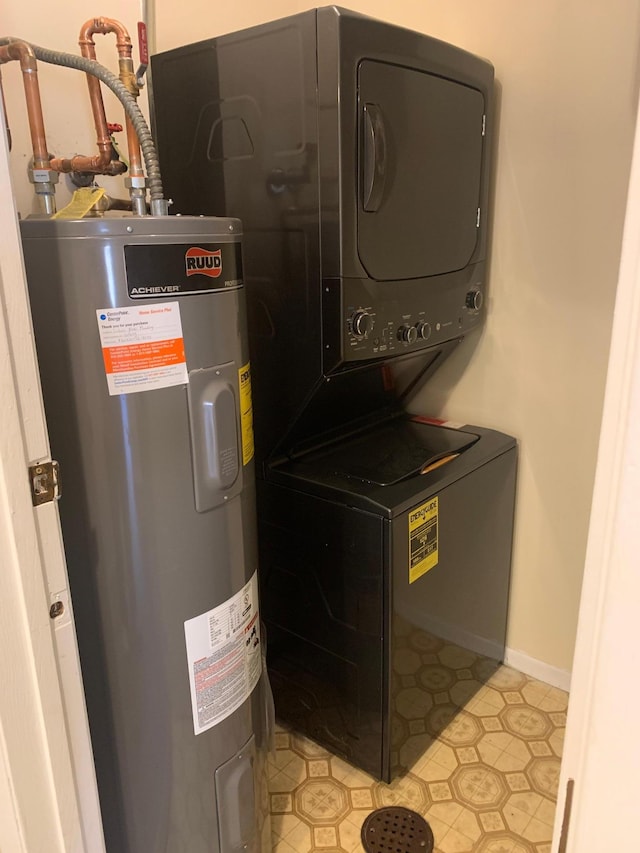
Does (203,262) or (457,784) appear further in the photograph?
(457,784)

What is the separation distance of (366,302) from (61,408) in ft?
2.10

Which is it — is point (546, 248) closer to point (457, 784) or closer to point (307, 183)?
point (307, 183)

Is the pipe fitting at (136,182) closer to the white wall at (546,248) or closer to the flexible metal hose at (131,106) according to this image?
the flexible metal hose at (131,106)

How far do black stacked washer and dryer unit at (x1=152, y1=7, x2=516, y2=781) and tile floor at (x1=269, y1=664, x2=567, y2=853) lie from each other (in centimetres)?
5

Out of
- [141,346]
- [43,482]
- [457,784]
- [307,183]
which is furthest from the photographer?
[457,784]

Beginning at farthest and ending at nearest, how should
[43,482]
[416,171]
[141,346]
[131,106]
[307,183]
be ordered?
[416,171] < [307,183] < [131,106] < [141,346] < [43,482]

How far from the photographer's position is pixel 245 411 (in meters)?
1.11

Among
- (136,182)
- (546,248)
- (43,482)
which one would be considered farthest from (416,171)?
(43,482)

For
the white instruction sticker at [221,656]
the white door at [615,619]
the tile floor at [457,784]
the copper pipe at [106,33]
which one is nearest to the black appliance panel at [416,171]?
the copper pipe at [106,33]

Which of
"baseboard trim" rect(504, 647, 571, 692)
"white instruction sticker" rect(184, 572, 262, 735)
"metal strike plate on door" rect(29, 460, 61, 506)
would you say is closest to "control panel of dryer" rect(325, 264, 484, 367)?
"white instruction sticker" rect(184, 572, 262, 735)

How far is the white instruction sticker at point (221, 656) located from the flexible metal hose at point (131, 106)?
0.67 m

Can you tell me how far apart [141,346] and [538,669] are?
160cm

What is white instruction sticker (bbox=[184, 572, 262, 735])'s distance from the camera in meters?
1.10

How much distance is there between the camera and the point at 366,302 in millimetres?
1322
